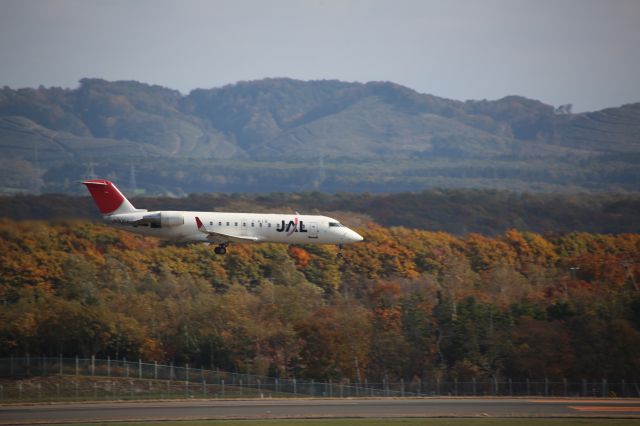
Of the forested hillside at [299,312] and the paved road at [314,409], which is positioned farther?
the forested hillside at [299,312]

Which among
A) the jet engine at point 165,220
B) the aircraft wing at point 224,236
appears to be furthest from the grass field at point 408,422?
the jet engine at point 165,220

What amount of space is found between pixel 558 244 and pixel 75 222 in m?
89.8

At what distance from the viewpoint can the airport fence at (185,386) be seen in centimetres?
7631

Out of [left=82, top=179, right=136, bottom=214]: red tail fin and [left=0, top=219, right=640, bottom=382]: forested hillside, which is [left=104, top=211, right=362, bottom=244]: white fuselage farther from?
[left=0, top=219, right=640, bottom=382]: forested hillside

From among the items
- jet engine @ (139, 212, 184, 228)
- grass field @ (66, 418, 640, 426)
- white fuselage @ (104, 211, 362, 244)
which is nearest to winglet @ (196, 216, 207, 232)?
white fuselage @ (104, 211, 362, 244)

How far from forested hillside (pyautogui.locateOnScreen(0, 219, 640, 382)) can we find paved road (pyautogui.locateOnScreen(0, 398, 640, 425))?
18.0 m

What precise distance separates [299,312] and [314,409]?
34.1 m

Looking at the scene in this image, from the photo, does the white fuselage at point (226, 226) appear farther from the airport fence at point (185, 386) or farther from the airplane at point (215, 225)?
the airport fence at point (185, 386)

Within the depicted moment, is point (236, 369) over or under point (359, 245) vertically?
under

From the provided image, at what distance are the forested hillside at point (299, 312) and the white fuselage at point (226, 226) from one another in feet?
44.5

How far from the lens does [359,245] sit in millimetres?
142750

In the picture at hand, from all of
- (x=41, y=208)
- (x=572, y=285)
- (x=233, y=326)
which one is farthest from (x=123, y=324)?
(x=572, y=285)

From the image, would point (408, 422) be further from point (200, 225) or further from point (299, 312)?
point (299, 312)

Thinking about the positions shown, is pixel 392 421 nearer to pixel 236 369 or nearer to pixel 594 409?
pixel 594 409
